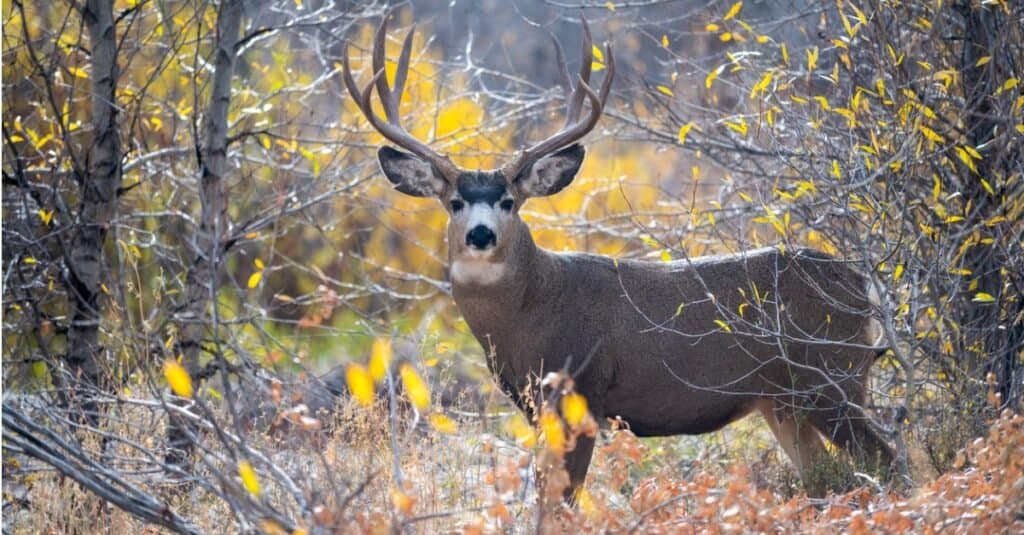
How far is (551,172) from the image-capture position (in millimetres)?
7234

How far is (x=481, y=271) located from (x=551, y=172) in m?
0.77

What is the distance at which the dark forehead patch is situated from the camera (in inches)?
269

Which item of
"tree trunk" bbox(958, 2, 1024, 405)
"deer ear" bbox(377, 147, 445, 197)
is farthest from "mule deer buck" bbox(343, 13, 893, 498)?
"tree trunk" bbox(958, 2, 1024, 405)

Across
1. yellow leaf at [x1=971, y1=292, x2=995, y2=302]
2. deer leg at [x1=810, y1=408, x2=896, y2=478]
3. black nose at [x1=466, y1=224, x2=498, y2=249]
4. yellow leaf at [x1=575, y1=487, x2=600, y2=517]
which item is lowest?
deer leg at [x1=810, y1=408, x2=896, y2=478]

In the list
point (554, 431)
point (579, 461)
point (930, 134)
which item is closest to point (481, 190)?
point (579, 461)

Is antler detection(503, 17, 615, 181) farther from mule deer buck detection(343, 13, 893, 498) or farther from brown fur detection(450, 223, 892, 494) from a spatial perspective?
brown fur detection(450, 223, 892, 494)

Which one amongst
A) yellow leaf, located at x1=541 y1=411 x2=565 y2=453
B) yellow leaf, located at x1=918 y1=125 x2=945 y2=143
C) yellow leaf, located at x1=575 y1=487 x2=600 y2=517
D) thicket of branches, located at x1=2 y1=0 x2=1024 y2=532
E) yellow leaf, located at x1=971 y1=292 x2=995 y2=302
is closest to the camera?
yellow leaf, located at x1=541 y1=411 x2=565 y2=453

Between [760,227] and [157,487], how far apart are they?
5522 mm

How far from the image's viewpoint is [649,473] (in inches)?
314

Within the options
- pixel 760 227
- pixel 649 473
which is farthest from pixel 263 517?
pixel 760 227

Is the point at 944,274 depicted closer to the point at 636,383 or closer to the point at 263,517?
the point at 636,383

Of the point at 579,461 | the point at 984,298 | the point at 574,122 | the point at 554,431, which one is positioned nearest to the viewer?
the point at 554,431

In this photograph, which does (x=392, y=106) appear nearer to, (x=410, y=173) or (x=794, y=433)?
(x=410, y=173)

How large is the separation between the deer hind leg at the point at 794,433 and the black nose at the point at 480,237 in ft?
5.05
